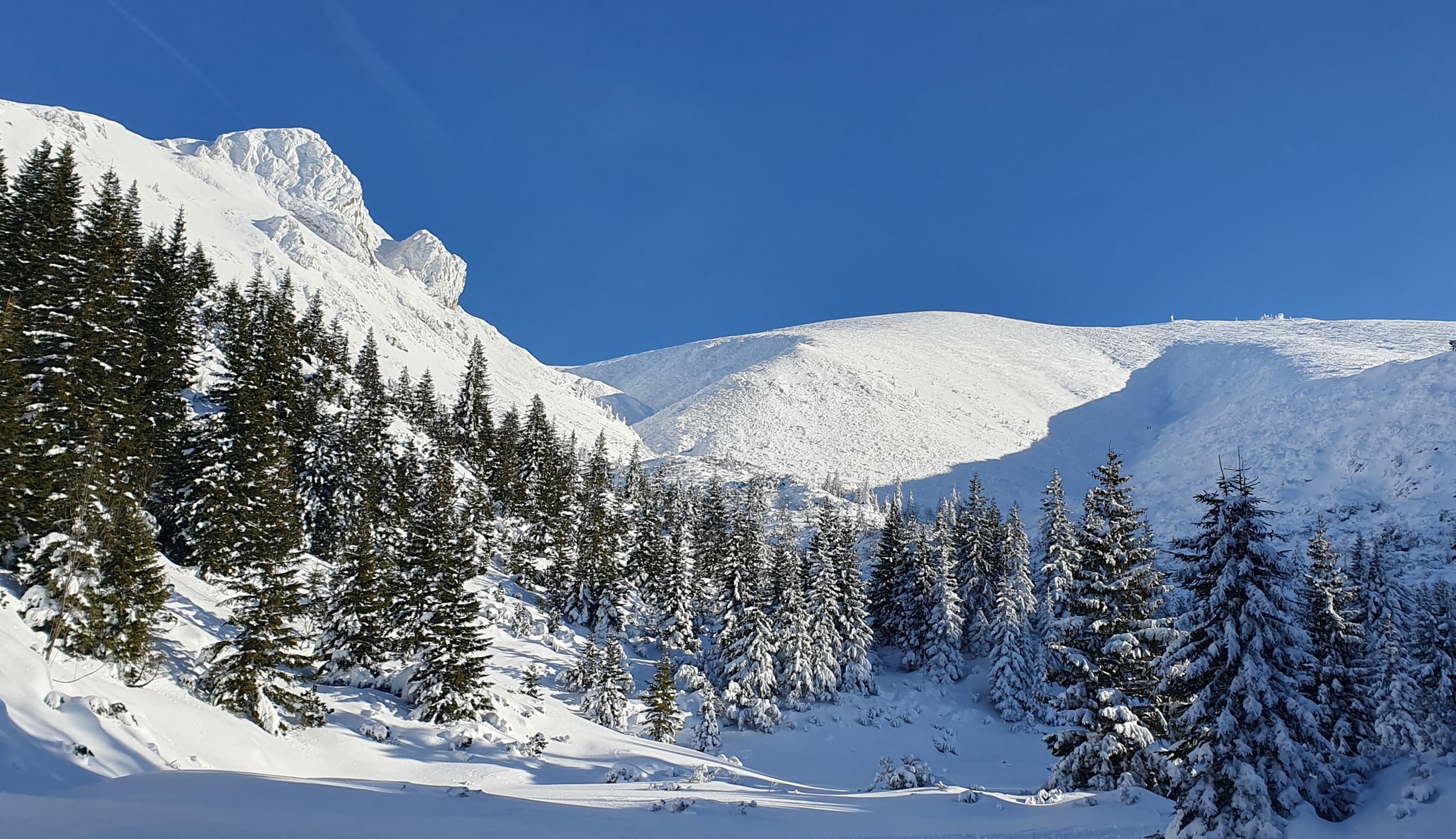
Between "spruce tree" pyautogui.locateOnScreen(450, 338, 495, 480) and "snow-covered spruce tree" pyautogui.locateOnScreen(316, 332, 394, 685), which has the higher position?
"spruce tree" pyautogui.locateOnScreen(450, 338, 495, 480)

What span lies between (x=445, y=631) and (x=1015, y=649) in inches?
1801

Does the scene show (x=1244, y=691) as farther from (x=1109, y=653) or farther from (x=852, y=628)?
(x=852, y=628)

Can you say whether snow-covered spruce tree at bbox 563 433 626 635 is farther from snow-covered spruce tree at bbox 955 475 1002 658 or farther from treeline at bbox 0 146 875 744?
snow-covered spruce tree at bbox 955 475 1002 658

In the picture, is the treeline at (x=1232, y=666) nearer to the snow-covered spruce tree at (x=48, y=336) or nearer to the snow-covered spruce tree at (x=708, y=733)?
the snow-covered spruce tree at (x=708, y=733)

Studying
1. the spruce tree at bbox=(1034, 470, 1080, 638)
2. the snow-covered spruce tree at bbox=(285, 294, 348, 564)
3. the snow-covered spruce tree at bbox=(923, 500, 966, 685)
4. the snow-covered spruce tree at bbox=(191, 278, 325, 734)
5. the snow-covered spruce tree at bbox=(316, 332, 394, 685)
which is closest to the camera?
the snow-covered spruce tree at bbox=(191, 278, 325, 734)

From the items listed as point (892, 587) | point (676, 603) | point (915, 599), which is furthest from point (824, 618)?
point (892, 587)

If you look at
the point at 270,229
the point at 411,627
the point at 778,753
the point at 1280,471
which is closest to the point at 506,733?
the point at 411,627

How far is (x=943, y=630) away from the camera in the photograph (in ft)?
206

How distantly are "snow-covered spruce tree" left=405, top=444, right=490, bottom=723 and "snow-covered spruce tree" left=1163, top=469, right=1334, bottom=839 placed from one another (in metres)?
26.9

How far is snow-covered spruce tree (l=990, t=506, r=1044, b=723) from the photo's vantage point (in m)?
57.3

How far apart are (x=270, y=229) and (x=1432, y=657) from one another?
733 ft

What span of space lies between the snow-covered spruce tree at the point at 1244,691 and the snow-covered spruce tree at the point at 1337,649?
1313 centimetres

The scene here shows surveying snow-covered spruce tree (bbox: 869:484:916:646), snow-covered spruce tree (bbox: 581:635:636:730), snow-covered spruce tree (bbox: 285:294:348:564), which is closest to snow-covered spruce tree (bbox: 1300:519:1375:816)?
snow-covered spruce tree (bbox: 581:635:636:730)

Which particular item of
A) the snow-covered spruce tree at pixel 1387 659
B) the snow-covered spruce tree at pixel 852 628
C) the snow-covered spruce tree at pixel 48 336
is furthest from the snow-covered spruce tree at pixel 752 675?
the snow-covered spruce tree at pixel 48 336
